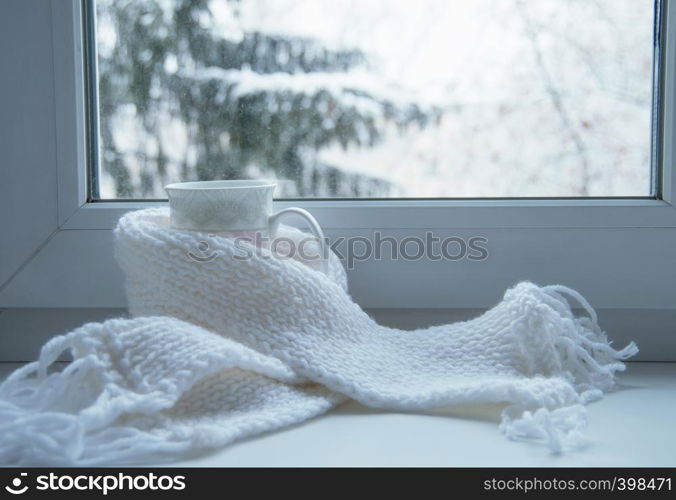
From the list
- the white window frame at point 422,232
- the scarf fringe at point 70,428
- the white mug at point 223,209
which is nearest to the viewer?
the scarf fringe at point 70,428

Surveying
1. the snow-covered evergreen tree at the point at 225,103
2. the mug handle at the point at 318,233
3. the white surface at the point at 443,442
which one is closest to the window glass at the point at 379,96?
the snow-covered evergreen tree at the point at 225,103

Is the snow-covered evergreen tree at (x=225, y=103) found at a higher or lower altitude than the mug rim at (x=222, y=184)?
higher

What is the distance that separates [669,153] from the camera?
88cm

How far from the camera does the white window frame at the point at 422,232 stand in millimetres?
875

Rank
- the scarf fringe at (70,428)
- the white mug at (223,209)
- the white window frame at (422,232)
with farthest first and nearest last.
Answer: the white window frame at (422,232), the white mug at (223,209), the scarf fringe at (70,428)

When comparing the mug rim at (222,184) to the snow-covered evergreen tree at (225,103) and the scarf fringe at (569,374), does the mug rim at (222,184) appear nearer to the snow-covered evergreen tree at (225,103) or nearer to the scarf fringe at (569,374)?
the snow-covered evergreen tree at (225,103)

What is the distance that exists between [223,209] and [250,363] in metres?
0.17

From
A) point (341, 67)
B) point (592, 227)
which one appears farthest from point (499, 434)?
point (341, 67)

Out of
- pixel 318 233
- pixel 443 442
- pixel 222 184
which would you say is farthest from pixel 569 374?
pixel 222 184

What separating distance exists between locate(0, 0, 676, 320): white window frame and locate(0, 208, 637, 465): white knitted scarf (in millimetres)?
74

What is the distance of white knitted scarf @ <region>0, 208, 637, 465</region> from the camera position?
60cm

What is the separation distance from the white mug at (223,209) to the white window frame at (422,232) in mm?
111

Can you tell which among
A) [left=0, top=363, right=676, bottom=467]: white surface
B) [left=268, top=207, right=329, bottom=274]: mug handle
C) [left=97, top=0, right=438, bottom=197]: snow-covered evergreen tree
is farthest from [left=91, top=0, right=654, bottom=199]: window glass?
[left=0, top=363, right=676, bottom=467]: white surface

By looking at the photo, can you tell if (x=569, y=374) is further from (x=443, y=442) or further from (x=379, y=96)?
(x=379, y=96)
